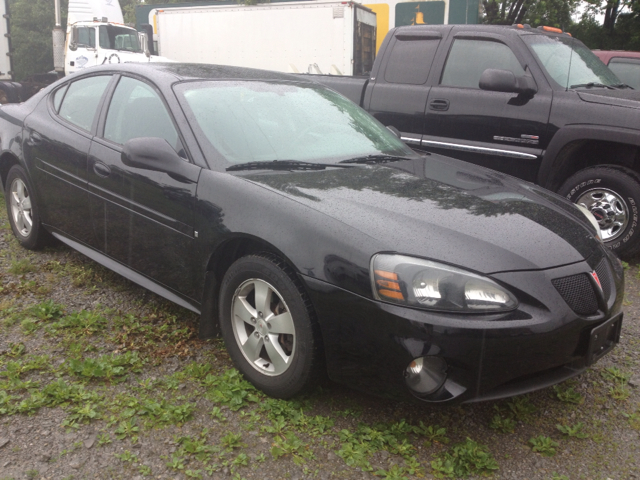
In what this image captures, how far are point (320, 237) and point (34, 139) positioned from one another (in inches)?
114

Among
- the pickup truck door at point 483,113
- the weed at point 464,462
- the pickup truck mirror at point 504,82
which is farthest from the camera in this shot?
the pickup truck door at point 483,113

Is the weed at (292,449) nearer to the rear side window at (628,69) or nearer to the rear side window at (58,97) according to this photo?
the rear side window at (58,97)

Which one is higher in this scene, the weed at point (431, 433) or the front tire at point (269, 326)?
the front tire at point (269, 326)

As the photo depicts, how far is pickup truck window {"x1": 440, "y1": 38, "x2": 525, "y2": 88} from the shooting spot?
5777 millimetres

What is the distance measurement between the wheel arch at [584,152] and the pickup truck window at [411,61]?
5.06ft

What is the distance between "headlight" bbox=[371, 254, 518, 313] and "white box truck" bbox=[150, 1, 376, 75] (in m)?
13.0

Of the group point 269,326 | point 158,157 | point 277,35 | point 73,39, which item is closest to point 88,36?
point 73,39

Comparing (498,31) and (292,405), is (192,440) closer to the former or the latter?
(292,405)

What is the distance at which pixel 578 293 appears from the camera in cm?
260

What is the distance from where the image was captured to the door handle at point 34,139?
4.44 metres

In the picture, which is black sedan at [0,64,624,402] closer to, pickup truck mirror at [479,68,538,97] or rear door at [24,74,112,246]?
rear door at [24,74,112,246]

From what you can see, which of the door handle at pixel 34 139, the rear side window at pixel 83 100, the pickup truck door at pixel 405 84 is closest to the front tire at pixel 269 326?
the rear side window at pixel 83 100

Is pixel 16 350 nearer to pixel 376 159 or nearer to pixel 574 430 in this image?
pixel 376 159

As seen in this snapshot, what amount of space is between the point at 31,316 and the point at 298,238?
2.06m
